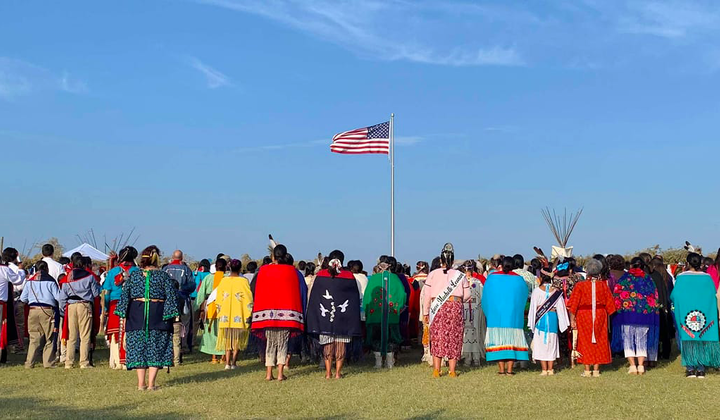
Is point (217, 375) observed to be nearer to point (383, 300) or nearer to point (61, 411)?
point (383, 300)

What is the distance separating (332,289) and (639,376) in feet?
14.6

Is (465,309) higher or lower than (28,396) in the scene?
higher

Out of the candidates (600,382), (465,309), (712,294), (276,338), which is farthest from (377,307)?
(712,294)

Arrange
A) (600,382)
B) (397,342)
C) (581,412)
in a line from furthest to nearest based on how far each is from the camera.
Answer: (397,342)
(600,382)
(581,412)

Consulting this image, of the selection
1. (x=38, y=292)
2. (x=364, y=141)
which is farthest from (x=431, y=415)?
(x=364, y=141)

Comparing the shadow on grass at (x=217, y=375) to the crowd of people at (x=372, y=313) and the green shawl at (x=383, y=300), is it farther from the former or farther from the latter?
the green shawl at (x=383, y=300)

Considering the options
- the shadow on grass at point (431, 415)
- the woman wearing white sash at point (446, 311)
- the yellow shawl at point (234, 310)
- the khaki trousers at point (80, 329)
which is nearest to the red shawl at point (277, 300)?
the yellow shawl at point (234, 310)

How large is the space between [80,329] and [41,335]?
0.60m

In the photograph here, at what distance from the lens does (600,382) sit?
10227 millimetres

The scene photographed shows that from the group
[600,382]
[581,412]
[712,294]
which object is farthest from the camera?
[712,294]

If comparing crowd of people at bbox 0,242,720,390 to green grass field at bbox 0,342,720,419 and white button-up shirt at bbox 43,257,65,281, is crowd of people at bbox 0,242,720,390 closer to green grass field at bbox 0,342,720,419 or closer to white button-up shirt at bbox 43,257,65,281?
green grass field at bbox 0,342,720,419

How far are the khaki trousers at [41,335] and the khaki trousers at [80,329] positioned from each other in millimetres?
265

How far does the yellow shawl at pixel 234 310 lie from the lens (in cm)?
1191

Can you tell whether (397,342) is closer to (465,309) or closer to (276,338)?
(465,309)
